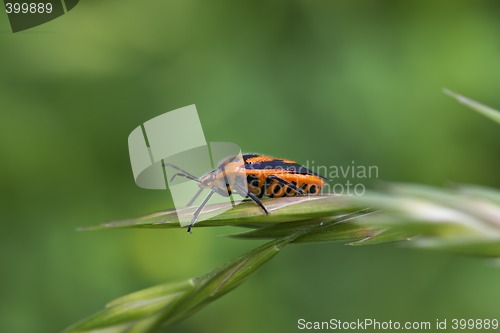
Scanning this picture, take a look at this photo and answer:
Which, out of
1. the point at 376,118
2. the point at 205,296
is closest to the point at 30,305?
the point at 205,296

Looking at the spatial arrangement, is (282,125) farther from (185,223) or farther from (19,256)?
(185,223)

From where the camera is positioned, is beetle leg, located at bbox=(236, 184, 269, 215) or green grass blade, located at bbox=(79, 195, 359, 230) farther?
beetle leg, located at bbox=(236, 184, 269, 215)

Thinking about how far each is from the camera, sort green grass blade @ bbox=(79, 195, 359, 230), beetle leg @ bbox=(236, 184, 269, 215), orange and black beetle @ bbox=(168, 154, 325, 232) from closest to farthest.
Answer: green grass blade @ bbox=(79, 195, 359, 230), beetle leg @ bbox=(236, 184, 269, 215), orange and black beetle @ bbox=(168, 154, 325, 232)

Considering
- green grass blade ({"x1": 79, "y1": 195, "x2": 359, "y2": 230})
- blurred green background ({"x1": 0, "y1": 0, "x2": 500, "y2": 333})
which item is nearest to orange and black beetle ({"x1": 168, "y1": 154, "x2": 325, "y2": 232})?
green grass blade ({"x1": 79, "y1": 195, "x2": 359, "y2": 230})

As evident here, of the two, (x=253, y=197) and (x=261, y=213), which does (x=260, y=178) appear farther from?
(x=261, y=213)

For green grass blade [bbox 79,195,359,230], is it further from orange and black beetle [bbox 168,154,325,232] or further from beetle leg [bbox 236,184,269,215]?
orange and black beetle [bbox 168,154,325,232]

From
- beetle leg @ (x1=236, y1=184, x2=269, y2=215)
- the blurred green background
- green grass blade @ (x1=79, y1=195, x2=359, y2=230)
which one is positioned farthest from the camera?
the blurred green background
